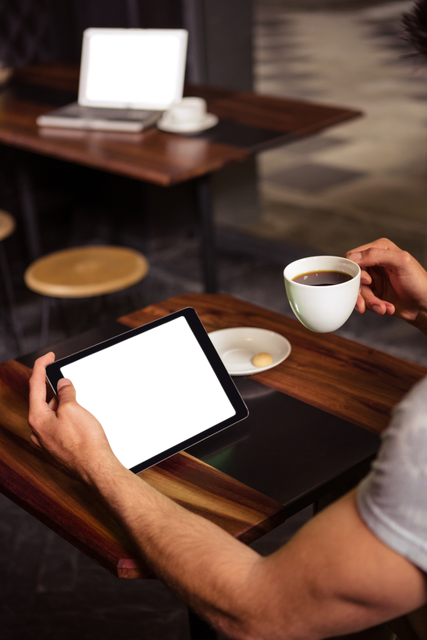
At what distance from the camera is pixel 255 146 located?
86.7 inches

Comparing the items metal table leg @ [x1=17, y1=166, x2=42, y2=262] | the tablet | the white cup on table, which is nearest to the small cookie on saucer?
the tablet

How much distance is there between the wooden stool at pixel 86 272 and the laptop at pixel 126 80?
1.45 feet

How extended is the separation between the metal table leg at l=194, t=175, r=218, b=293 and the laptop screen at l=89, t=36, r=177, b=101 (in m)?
0.35

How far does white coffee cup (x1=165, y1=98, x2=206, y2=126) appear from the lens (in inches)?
95.5

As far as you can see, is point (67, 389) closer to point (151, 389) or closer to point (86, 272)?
point (151, 389)

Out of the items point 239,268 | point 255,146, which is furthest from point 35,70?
point 255,146

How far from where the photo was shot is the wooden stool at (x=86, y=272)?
2.32 m

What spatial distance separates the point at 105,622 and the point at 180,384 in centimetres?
88

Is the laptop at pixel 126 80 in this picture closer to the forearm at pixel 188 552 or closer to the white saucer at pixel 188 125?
the white saucer at pixel 188 125

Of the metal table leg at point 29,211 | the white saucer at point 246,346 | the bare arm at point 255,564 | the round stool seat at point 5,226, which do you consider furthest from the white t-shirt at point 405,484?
the metal table leg at point 29,211

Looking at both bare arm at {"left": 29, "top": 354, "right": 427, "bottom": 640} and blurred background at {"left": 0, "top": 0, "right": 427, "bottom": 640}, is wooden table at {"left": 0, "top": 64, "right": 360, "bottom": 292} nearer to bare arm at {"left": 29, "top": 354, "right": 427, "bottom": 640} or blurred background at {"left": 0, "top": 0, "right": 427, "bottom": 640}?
blurred background at {"left": 0, "top": 0, "right": 427, "bottom": 640}

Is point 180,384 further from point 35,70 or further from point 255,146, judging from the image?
point 35,70

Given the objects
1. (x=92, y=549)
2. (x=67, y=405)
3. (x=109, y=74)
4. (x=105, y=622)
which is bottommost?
(x=105, y=622)

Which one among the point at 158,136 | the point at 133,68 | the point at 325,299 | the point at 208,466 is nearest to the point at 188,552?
the point at 208,466
